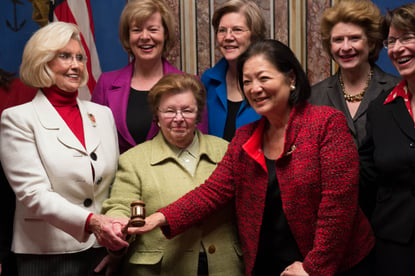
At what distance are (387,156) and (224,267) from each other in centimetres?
88

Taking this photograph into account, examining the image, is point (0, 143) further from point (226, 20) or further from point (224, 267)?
point (226, 20)

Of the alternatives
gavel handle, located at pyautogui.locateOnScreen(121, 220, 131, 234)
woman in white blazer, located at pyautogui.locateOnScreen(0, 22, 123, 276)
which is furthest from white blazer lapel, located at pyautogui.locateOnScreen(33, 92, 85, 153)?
gavel handle, located at pyautogui.locateOnScreen(121, 220, 131, 234)

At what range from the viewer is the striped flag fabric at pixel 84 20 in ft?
14.3


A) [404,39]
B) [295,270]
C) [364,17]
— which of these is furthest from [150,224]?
[364,17]

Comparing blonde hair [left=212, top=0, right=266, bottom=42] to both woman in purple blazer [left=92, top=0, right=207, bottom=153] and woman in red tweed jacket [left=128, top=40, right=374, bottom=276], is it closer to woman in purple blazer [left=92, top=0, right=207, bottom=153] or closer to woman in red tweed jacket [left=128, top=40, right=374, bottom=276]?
woman in purple blazer [left=92, top=0, right=207, bottom=153]

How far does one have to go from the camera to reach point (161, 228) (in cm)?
247

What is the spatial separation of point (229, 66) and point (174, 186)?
39.2 inches

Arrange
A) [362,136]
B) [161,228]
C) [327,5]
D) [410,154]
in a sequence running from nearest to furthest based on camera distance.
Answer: [410,154] < [161,228] < [362,136] < [327,5]

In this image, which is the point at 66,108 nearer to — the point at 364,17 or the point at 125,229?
the point at 125,229

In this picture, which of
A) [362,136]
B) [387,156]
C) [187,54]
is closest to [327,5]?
[187,54]

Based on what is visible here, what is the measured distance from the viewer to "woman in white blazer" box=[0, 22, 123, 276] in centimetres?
249

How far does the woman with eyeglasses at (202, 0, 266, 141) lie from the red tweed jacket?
682mm

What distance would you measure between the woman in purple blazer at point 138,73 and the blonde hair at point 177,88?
332 mm

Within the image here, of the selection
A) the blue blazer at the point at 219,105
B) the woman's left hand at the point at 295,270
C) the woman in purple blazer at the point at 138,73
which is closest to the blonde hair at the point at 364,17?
the blue blazer at the point at 219,105
